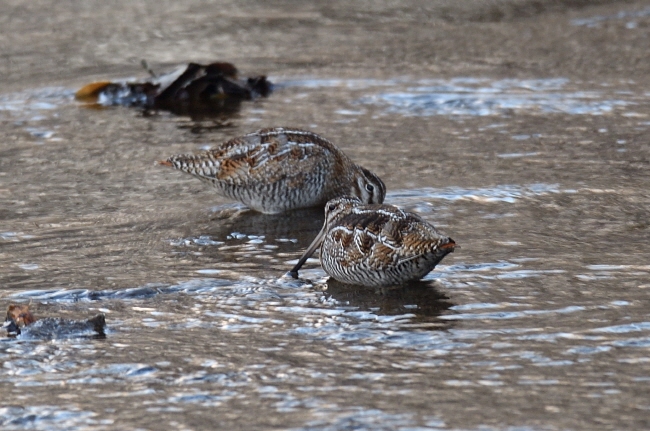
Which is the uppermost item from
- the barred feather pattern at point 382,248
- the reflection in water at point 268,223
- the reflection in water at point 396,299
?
the barred feather pattern at point 382,248

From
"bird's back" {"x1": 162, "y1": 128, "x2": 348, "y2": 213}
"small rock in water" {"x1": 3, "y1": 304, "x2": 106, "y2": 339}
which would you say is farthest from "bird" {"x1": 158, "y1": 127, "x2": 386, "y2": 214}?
"small rock in water" {"x1": 3, "y1": 304, "x2": 106, "y2": 339}

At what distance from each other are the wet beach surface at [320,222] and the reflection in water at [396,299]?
2cm

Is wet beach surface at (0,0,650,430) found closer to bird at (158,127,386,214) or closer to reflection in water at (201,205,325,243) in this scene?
reflection in water at (201,205,325,243)

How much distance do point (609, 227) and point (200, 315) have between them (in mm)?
2903

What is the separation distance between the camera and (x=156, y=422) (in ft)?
15.4

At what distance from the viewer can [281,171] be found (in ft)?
27.2

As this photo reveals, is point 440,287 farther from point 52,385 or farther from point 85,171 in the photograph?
point 85,171

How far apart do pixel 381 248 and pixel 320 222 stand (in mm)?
1977

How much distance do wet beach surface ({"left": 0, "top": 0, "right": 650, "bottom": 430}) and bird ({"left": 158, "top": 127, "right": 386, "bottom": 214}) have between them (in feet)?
0.56

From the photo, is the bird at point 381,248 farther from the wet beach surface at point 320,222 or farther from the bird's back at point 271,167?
the bird's back at point 271,167

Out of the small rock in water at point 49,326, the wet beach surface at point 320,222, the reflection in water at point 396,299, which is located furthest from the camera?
the reflection in water at point 396,299

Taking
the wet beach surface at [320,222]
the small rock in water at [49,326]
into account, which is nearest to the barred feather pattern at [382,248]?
the wet beach surface at [320,222]

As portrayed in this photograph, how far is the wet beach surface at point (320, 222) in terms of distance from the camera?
493 centimetres

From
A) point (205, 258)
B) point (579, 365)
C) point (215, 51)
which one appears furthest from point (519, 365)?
point (215, 51)
